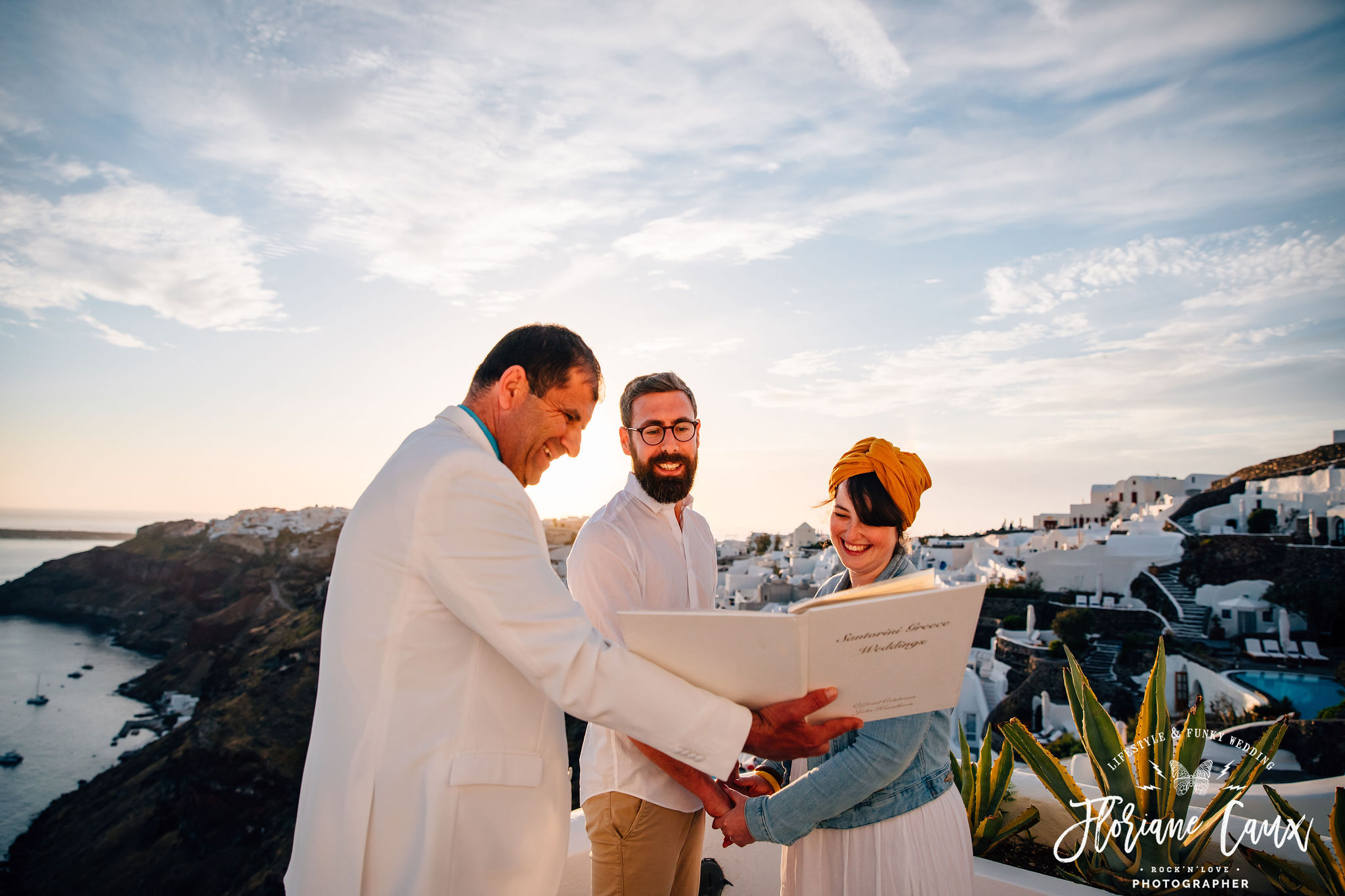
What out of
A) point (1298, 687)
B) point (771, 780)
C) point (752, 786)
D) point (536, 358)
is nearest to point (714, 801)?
point (752, 786)

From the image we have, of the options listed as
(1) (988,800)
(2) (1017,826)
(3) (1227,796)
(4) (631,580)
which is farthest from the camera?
(1) (988,800)

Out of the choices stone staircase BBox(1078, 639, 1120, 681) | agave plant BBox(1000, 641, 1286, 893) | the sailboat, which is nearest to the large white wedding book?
agave plant BBox(1000, 641, 1286, 893)

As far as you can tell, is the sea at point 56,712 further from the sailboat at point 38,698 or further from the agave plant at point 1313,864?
the agave plant at point 1313,864

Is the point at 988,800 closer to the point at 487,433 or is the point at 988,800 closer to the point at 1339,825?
the point at 1339,825

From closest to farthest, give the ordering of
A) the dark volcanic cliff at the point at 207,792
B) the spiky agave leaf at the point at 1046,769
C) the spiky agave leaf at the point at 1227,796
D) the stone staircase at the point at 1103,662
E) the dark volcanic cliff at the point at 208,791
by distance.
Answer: the spiky agave leaf at the point at 1227,796 → the spiky agave leaf at the point at 1046,769 → the stone staircase at the point at 1103,662 → the dark volcanic cliff at the point at 208,791 → the dark volcanic cliff at the point at 207,792

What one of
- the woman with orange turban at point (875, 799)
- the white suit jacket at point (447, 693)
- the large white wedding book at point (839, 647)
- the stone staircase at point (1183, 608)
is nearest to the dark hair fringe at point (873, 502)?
the woman with orange turban at point (875, 799)

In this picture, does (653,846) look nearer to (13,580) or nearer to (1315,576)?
(1315,576)

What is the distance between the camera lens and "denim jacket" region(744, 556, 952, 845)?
5.69ft

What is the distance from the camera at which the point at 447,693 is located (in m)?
1.45

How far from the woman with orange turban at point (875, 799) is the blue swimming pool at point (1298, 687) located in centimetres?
1718

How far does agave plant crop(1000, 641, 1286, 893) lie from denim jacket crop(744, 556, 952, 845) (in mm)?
1107

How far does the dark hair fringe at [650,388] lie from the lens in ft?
7.84

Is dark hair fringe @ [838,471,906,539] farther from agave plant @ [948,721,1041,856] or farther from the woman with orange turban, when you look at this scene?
agave plant @ [948,721,1041,856]

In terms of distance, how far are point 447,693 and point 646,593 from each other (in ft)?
3.02
